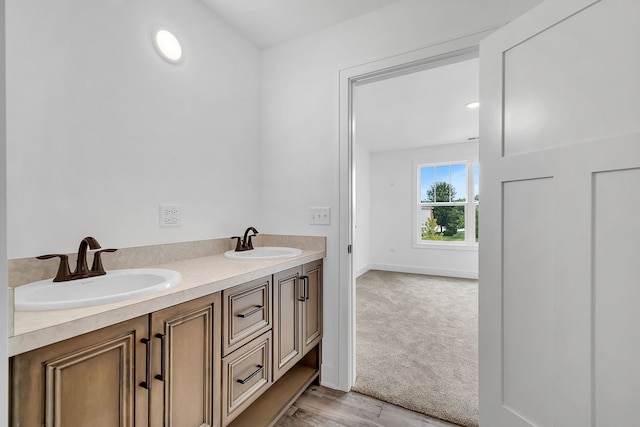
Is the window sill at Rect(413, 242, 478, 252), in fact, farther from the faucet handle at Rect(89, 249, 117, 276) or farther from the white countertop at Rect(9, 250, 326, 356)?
the faucet handle at Rect(89, 249, 117, 276)

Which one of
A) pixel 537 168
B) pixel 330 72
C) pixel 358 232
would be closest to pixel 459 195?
pixel 358 232

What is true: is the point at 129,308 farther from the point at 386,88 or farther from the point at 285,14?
the point at 386,88

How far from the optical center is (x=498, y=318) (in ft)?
3.97

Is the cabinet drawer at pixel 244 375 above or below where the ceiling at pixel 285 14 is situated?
below

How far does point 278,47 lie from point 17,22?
1.49 m

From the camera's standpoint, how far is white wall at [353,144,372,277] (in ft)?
17.3

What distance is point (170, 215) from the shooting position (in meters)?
1.59

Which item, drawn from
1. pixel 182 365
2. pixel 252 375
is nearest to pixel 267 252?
pixel 252 375

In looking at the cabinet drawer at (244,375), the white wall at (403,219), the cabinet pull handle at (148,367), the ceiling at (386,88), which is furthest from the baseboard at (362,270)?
the cabinet pull handle at (148,367)

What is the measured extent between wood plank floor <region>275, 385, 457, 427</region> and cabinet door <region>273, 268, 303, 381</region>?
0.29m

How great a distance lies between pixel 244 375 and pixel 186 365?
368 mm

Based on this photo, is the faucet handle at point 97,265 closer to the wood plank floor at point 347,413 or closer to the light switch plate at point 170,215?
the light switch plate at point 170,215

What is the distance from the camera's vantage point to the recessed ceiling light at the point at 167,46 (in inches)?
60.9

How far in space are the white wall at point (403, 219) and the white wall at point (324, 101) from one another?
3.91 metres
